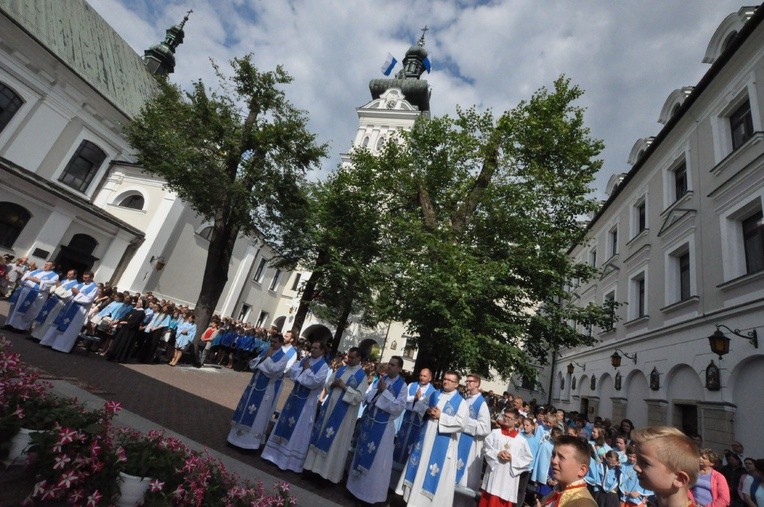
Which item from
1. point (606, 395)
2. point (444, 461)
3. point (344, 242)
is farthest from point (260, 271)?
point (444, 461)

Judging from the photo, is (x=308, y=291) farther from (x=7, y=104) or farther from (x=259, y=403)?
(x=7, y=104)

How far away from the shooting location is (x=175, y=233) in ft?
79.0

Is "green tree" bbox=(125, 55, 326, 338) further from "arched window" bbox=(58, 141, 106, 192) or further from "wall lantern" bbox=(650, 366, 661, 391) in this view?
"wall lantern" bbox=(650, 366, 661, 391)

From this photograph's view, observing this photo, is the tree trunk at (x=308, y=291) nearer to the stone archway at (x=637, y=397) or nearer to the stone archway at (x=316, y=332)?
the stone archway at (x=637, y=397)

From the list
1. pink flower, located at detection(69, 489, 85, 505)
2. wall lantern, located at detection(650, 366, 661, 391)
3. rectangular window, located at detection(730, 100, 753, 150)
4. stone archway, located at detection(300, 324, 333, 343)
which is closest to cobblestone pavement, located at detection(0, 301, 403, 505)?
pink flower, located at detection(69, 489, 85, 505)

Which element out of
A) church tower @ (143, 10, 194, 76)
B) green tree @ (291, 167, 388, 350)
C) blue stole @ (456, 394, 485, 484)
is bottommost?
blue stole @ (456, 394, 485, 484)

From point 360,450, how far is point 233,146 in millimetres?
12444

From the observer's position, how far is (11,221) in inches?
723

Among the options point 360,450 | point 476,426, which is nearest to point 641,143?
point 476,426

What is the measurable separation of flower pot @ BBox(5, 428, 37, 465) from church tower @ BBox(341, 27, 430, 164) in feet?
122

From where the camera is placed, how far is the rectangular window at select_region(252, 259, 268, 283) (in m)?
34.3

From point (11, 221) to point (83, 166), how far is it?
644cm

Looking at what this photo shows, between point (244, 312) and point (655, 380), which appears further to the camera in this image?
point (244, 312)

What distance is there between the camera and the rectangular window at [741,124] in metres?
11.0
